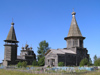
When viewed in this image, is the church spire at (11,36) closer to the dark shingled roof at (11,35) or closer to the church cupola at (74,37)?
the dark shingled roof at (11,35)

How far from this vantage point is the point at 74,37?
137 ft

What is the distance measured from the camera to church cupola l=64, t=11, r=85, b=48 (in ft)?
137

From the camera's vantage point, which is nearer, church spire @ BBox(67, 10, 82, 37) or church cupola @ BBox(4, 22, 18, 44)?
church spire @ BBox(67, 10, 82, 37)

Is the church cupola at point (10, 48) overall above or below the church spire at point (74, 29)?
below

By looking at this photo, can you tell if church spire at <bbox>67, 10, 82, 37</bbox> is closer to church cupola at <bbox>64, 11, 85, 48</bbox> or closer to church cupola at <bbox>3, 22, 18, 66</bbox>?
church cupola at <bbox>64, 11, 85, 48</bbox>

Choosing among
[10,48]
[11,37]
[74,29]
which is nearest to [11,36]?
[11,37]

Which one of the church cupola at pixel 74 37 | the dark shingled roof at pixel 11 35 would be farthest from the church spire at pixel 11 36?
the church cupola at pixel 74 37

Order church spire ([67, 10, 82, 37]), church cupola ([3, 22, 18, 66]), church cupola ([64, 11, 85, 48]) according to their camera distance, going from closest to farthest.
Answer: church cupola ([64, 11, 85, 48]) < church spire ([67, 10, 82, 37]) < church cupola ([3, 22, 18, 66])

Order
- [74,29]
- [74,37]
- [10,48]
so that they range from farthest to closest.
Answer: [10,48], [74,29], [74,37]

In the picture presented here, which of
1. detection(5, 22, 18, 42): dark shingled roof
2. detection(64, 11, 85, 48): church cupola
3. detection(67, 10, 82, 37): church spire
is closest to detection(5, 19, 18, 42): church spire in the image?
detection(5, 22, 18, 42): dark shingled roof

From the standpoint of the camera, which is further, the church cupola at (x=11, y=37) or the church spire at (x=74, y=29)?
the church cupola at (x=11, y=37)

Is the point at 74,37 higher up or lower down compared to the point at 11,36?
lower down

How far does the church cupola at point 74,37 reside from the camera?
41737mm

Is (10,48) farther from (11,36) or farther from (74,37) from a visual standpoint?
(74,37)
